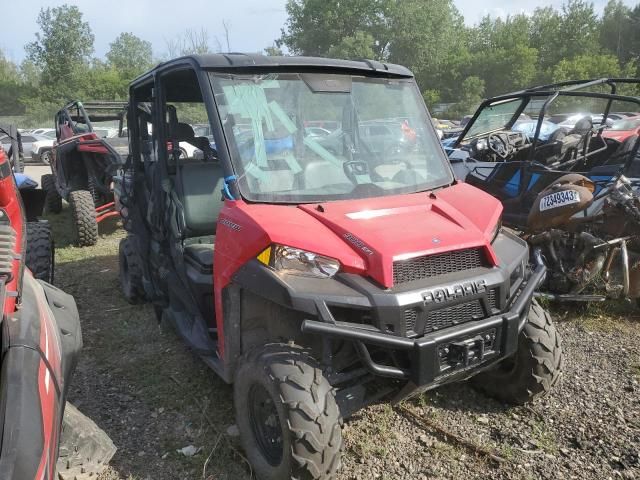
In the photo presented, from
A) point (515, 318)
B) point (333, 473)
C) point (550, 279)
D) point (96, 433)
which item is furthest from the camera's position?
point (550, 279)

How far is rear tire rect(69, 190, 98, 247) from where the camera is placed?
23.8 feet

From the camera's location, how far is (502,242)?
3008 millimetres

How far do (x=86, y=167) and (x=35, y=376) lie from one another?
7.07m

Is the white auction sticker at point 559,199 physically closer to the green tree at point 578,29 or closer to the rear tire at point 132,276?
the rear tire at point 132,276

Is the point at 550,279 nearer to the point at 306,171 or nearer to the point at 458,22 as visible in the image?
the point at 306,171

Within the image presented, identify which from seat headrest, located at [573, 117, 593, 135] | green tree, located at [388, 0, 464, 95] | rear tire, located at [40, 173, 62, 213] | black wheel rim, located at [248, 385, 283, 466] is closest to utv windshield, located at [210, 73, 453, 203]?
black wheel rim, located at [248, 385, 283, 466]

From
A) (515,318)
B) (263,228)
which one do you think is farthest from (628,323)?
(263,228)

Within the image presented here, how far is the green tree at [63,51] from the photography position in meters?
45.9

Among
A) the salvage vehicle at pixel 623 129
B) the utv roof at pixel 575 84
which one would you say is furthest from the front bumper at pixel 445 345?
the salvage vehicle at pixel 623 129

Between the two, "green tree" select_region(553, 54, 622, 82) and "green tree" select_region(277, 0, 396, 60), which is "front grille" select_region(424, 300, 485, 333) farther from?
"green tree" select_region(277, 0, 396, 60)

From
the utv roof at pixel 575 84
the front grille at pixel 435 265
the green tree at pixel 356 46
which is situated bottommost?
the front grille at pixel 435 265

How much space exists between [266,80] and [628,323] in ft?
12.1

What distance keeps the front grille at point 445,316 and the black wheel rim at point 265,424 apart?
0.77 meters

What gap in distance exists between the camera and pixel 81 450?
2693 millimetres
